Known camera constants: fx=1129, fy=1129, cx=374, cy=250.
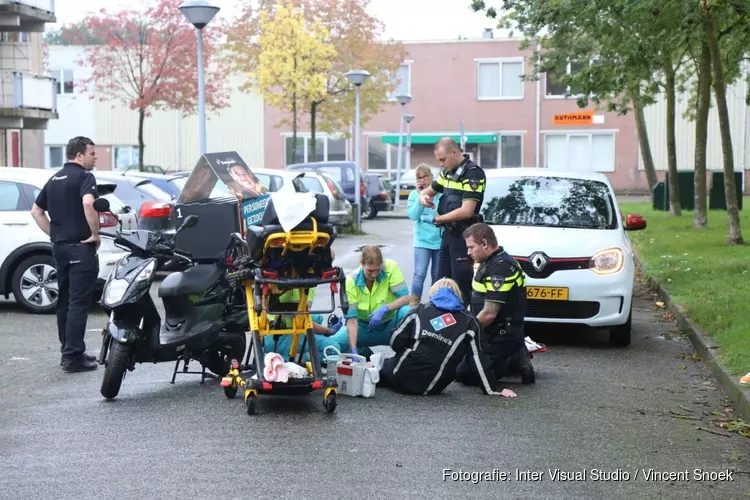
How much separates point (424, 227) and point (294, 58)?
101 feet

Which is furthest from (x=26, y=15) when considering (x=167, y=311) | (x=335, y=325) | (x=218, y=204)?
(x=167, y=311)

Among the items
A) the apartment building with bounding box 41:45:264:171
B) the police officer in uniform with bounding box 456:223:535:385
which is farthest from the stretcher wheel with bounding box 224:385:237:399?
the apartment building with bounding box 41:45:264:171

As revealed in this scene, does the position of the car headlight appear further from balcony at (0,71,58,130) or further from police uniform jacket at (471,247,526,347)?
balcony at (0,71,58,130)

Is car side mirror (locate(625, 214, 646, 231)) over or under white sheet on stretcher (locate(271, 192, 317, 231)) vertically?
under

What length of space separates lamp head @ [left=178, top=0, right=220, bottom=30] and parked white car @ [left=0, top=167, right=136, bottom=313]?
209 inches

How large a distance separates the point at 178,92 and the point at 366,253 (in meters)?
40.0

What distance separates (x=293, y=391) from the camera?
7.53 meters

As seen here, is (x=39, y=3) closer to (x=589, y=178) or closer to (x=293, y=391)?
(x=589, y=178)

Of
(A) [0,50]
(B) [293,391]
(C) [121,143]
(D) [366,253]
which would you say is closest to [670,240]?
(D) [366,253]

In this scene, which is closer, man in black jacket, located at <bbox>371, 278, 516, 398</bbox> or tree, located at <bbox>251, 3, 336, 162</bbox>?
man in black jacket, located at <bbox>371, 278, 516, 398</bbox>

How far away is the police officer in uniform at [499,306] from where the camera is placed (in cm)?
860

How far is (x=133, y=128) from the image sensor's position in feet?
193

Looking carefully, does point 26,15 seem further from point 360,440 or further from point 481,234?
point 360,440

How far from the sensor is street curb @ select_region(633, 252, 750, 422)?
7742 mm
